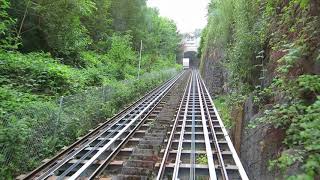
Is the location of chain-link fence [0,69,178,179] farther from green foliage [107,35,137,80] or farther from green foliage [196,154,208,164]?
green foliage [107,35,137,80]

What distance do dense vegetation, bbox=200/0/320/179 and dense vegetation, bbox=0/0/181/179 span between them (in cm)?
555

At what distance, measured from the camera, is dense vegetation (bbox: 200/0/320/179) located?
419cm

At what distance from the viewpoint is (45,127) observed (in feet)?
30.2

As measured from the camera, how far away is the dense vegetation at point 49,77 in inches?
320

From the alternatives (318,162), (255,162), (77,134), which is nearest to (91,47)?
(77,134)

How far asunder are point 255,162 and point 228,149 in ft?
4.66

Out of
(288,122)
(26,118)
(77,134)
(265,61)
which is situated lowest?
(77,134)

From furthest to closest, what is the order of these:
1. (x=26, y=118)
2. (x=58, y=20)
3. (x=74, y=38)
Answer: (x=74, y=38)
(x=58, y=20)
(x=26, y=118)

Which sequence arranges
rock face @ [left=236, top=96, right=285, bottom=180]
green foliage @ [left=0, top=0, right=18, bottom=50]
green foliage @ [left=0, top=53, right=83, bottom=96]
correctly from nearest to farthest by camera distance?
rock face @ [left=236, top=96, right=285, bottom=180] → green foliage @ [left=0, top=0, right=18, bottom=50] → green foliage @ [left=0, top=53, right=83, bottom=96]

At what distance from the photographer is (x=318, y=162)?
368 centimetres

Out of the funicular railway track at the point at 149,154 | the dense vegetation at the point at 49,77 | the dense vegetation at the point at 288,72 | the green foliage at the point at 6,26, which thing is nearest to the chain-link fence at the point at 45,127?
the dense vegetation at the point at 49,77

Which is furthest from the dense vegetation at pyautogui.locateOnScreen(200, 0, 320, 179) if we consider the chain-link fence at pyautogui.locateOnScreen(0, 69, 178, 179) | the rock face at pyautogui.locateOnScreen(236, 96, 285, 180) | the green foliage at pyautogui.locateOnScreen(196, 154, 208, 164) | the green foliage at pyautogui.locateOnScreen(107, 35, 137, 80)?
the green foliage at pyautogui.locateOnScreen(107, 35, 137, 80)

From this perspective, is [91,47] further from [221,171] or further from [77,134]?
[221,171]

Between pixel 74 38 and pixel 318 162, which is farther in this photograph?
pixel 74 38
